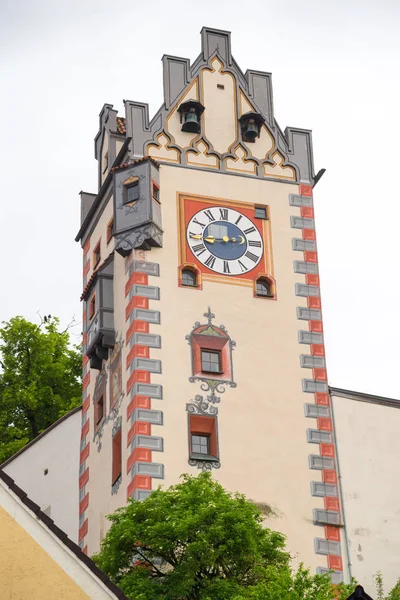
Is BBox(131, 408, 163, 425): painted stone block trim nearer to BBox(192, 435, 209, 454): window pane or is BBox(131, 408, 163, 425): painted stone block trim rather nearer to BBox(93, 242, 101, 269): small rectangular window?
BBox(192, 435, 209, 454): window pane

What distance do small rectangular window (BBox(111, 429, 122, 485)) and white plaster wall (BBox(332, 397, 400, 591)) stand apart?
4.33 m

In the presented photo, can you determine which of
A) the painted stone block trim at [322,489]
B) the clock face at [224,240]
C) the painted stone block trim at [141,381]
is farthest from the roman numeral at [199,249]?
the painted stone block trim at [322,489]

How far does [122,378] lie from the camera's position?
104 ft

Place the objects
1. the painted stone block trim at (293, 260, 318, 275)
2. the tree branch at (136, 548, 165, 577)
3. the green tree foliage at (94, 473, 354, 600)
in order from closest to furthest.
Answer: the green tree foliage at (94, 473, 354, 600), the tree branch at (136, 548, 165, 577), the painted stone block trim at (293, 260, 318, 275)

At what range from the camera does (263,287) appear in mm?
33156

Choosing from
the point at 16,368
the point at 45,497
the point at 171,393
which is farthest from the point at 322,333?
the point at 16,368

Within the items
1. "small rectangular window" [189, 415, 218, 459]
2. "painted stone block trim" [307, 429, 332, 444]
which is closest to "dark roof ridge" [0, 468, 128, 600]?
"small rectangular window" [189, 415, 218, 459]

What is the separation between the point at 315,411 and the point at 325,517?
7.39 ft

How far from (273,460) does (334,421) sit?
192cm

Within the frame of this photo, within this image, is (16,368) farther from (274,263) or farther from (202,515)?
(202,515)

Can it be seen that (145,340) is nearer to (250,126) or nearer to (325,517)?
(325,517)

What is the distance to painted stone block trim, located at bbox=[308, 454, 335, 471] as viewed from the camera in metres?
31.5

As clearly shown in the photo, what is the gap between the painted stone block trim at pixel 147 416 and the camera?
3055 cm

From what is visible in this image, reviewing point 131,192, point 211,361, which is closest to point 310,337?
point 211,361
